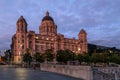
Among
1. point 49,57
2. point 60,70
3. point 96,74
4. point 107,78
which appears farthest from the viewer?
point 49,57

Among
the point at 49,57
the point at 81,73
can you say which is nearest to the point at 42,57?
the point at 49,57

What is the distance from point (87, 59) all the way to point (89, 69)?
126762mm

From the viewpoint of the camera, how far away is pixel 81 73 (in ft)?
108

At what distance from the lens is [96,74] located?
27.3 m

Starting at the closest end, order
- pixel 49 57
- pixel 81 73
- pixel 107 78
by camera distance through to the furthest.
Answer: pixel 107 78, pixel 81 73, pixel 49 57

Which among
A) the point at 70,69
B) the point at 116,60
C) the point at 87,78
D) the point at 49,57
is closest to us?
the point at 87,78

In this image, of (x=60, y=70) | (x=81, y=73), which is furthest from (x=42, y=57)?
(x=81, y=73)

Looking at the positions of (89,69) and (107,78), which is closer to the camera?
(107,78)

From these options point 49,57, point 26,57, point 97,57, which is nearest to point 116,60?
point 97,57

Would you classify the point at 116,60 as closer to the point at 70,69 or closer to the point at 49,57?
the point at 49,57

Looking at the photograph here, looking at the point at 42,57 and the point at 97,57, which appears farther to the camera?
the point at 42,57

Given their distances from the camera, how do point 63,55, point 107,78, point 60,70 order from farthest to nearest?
point 63,55 < point 60,70 < point 107,78

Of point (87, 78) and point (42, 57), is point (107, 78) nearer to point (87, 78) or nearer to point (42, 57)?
point (87, 78)

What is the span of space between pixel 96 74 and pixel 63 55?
4592 inches
